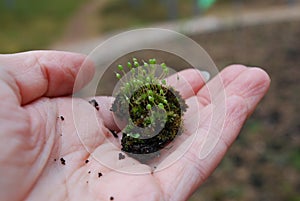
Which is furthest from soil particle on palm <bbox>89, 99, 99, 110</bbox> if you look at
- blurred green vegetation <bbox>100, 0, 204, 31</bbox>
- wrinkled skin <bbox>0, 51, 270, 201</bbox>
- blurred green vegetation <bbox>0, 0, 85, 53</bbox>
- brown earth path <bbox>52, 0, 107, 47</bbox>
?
blurred green vegetation <bbox>100, 0, 204, 31</bbox>

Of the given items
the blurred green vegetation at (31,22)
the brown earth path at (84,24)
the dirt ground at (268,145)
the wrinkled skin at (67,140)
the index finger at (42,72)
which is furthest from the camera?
the brown earth path at (84,24)

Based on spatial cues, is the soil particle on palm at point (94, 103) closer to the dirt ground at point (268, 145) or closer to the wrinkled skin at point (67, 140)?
the wrinkled skin at point (67, 140)

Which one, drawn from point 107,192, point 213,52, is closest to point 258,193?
point 107,192

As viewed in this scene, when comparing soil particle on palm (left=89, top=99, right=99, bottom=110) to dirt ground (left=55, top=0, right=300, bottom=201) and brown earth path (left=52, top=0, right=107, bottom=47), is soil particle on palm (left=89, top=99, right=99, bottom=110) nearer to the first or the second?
dirt ground (left=55, top=0, right=300, bottom=201)

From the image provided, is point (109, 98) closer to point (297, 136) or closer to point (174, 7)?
point (297, 136)

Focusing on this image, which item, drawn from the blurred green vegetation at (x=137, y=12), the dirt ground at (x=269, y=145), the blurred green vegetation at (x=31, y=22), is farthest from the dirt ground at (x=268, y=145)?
the blurred green vegetation at (x=31, y=22)

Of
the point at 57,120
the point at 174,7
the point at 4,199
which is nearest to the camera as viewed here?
the point at 4,199

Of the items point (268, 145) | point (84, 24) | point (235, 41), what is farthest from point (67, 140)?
point (84, 24)
